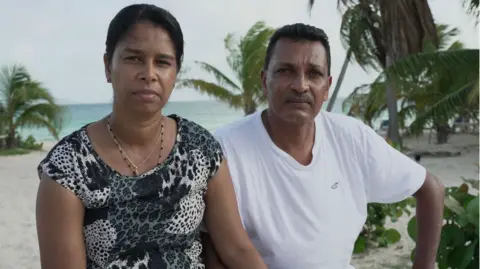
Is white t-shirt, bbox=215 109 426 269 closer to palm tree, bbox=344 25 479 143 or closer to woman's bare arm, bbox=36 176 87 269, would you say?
woman's bare arm, bbox=36 176 87 269

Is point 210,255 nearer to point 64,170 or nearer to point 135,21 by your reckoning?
point 64,170

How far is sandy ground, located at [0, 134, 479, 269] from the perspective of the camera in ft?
15.6

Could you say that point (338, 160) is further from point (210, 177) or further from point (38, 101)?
point (38, 101)

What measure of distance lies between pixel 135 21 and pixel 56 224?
629 mm

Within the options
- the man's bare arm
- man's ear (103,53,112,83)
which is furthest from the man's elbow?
man's ear (103,53,112,83)

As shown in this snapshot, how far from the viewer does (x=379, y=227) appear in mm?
4855

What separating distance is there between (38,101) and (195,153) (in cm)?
1623


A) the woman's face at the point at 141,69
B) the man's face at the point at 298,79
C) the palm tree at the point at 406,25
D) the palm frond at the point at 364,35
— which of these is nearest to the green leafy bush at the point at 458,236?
the man's face at the point at 298,79

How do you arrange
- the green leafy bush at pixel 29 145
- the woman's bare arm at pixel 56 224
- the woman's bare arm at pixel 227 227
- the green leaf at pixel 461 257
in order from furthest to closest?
the green leafy bush at pixel 29 145 → the green leaf at pixel 461 257 → the woman's bare arm at pixel 227 227 → the woman's bare arm at pixel 56 224

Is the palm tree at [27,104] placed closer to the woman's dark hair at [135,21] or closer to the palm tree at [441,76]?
the palm tree at [441,76]

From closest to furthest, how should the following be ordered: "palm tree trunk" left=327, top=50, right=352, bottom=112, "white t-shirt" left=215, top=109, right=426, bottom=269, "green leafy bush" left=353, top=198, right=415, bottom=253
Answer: "white t-shirt" left=215, top=109, right=426, bottom=269, "green leafy bush" left=353, top=198, right=415, bottom=253, "palm tree trunk" left=327, top=50, right=352, bottom=112

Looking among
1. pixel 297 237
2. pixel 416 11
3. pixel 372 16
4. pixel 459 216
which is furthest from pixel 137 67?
pixel 372 16

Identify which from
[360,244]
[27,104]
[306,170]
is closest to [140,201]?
[306,170]

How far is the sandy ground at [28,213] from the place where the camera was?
187 inches
